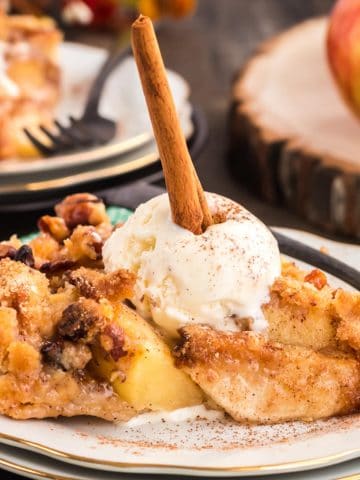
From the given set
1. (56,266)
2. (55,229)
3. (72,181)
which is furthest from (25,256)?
(72,181)

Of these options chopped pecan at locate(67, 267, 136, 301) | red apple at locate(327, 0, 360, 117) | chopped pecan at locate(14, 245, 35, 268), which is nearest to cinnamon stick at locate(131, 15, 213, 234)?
chopped pecan at locate(67, 267, 136, 301)

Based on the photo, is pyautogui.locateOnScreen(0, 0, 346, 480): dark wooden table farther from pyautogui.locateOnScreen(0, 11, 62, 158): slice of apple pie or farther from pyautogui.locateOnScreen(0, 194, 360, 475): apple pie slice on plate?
pyautogui.locateOnScreen(0, 194, 360, 475): apple pie slice on plate

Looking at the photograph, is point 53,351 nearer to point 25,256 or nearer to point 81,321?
point 81,321

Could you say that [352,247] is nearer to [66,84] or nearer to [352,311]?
[352,311]

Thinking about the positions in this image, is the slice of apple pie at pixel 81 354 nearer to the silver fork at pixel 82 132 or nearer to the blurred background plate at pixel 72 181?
the blurred background plate at pixel 72 181

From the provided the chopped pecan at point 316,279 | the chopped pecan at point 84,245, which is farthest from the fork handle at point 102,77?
the chopped pecan at point 316,279
